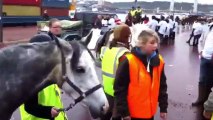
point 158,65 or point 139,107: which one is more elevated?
point 158,65

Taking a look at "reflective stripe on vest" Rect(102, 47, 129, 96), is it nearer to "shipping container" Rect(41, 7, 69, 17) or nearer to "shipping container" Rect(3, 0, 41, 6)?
"shipping container" Rect(3, 0, 41, 6)

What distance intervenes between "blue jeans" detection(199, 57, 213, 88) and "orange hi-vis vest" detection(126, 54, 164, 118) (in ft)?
12.9

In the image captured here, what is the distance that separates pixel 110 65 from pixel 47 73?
83.6 inches

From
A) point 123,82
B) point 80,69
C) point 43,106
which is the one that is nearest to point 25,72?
point 80,69

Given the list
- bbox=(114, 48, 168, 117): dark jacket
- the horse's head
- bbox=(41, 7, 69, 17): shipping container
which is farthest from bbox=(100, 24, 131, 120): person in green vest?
bbox=(41, 7, 69, 17): shipping container

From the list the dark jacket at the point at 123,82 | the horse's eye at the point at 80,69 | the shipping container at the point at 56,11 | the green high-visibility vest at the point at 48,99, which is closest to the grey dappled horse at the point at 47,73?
the horse's eye at the point at 80,69

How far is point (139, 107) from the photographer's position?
4152mm

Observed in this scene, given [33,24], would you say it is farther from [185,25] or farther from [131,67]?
[131,67]

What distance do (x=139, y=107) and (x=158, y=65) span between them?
53cm

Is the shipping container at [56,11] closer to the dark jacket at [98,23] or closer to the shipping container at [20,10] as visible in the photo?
the shipping container at [20,10]

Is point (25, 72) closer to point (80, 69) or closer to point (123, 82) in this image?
point (80, 69)

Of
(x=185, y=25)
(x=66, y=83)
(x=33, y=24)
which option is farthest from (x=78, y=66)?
(x=185, y=25)

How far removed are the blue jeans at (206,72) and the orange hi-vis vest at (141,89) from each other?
3.93m

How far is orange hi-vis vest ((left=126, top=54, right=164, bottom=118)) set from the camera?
3969mm
